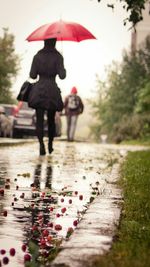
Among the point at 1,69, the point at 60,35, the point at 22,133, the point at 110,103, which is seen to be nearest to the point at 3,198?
the point at 60,35

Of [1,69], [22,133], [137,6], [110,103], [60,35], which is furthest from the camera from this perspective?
[110,103]

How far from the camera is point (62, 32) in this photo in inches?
566

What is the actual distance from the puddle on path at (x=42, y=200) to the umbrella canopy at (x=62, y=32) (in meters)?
3.00

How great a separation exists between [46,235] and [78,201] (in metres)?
2.12

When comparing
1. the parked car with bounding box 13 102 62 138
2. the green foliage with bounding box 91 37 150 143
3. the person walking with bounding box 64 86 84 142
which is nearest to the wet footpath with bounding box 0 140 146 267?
the person walking with bounding box 64 86 84 142

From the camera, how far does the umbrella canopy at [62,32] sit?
14.1 metres

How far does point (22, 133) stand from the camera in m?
30.9

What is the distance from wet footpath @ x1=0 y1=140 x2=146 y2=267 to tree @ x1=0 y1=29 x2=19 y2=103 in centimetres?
2744

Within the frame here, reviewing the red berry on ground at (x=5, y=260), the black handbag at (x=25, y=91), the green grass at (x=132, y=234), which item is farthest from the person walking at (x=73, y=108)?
the red berry on ground at (x=5, y=260)

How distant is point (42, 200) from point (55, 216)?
1027mm

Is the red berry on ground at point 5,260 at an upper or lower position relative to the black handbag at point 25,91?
lower

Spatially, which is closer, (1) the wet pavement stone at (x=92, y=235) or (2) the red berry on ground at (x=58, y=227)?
(1) the wet pavement stone at (x=92, y=235)

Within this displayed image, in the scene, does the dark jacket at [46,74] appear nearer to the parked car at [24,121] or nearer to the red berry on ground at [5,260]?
the red berry on ground at [5,260]

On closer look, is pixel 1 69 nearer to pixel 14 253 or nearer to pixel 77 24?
pixel 77 24
